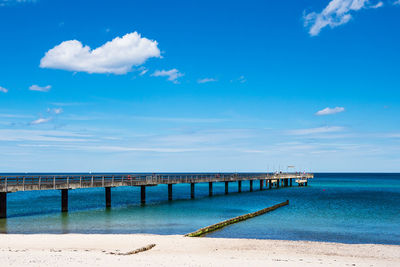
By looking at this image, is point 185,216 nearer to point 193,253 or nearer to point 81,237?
point 81,237

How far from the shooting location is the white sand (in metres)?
16.1

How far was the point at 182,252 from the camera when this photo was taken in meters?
19.2

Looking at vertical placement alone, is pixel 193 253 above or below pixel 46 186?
below

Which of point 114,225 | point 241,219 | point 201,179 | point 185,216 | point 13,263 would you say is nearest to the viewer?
point 13,263

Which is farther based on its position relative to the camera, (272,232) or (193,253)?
(272,232)

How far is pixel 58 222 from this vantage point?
106 feet

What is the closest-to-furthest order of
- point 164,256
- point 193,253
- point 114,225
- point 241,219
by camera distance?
1. point 164,256
2. point 193,253
3. point 114,225
4. point 241,219

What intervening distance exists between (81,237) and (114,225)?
7.56 m

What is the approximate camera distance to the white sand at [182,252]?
16.1m

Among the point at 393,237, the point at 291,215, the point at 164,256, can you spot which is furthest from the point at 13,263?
the point at 291,215

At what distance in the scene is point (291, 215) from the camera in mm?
38375

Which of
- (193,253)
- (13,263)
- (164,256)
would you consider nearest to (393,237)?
(193,253)

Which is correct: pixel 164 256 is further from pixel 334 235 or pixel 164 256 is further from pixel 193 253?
pixel 334 235

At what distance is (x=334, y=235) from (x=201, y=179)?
116 feet
